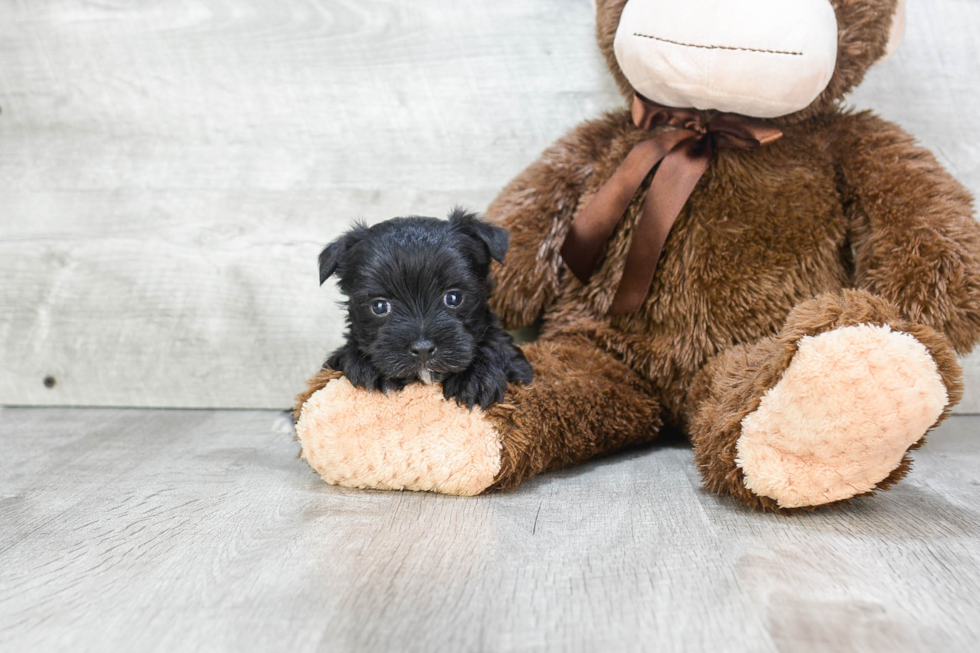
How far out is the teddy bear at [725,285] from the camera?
137cm

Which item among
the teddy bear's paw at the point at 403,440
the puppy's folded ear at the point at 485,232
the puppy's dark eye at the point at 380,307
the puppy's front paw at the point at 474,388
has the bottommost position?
the teddy bear's paw at the point at 403,440

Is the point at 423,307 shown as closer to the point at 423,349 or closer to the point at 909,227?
the point at 423,349

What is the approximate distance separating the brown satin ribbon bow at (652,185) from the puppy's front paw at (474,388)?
1.40ft

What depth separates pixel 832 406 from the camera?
132 centimetres

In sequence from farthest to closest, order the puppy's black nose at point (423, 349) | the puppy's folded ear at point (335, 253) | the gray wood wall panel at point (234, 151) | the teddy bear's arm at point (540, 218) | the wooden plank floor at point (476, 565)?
the gray wood wall panel at point (234, 151)
the teddy bear's arm at point (540, 218)
the puppy's folded ear at point (335, 253)
the puppy's black nose at point (423, 349)
the wooden plank floor at point (476, 565)

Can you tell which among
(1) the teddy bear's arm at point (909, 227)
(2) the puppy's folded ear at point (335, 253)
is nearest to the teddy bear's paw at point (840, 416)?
(1) the teddy bear's arm at point (909, 227)

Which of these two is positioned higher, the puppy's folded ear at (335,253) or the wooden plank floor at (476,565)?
the puppy's folded ear at (335,253)

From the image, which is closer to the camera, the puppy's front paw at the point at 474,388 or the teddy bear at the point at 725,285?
the teddy bear at the point at 725,285

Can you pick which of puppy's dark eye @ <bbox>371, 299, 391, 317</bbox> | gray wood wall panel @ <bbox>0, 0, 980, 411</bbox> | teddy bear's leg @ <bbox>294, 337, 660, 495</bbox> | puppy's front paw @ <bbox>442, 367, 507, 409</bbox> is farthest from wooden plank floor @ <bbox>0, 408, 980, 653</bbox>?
gray wood wall panel @ <bbox>0, 0, 980, 411</bbox>

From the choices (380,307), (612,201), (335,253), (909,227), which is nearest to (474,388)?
(380,307)

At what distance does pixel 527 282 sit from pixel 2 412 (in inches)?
64.0

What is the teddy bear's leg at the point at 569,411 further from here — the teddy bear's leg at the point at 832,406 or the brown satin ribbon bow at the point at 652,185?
the teddy bear's leg at the point at 832,406

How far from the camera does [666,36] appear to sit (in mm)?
1666

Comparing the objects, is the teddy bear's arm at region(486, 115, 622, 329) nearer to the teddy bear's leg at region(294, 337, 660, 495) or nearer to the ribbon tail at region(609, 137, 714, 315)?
the ribbon tail at region(609, 137, 714, 315)
